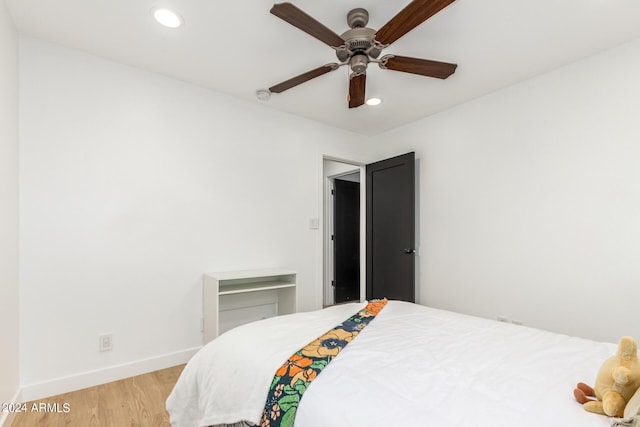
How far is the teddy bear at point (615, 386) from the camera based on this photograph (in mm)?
908

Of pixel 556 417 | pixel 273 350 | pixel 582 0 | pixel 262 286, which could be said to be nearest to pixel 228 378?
pixel 273 350

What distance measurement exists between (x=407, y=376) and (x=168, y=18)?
2.31 metres

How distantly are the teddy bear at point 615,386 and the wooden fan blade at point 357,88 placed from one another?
5.98 feet

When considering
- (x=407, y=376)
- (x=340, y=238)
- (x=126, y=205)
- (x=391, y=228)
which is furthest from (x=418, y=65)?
(x=340, y=238)

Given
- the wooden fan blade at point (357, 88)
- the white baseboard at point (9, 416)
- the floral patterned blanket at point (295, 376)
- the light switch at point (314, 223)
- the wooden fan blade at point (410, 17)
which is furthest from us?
the light switch at point (314, 223)

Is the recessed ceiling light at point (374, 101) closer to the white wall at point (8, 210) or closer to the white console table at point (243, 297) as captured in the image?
the white console table at point (243, 297)

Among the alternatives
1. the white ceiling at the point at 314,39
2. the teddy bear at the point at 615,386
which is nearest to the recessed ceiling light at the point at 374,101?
the white ceiling at the point at 314,39

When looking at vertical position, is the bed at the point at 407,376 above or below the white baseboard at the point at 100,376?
above

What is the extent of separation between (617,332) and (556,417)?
1873 mm

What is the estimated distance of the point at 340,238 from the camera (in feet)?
16.1

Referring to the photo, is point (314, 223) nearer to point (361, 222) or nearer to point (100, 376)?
point (361, 222)

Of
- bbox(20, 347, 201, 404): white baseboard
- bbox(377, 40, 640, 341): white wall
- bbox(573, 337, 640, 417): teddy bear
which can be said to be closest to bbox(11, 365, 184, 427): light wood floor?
bbox(20, 347, 201, 404): white baseboard

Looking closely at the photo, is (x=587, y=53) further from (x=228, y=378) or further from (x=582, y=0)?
(x=228, y=378)

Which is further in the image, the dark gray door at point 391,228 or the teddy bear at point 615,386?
the dark gray door at point 391,228
